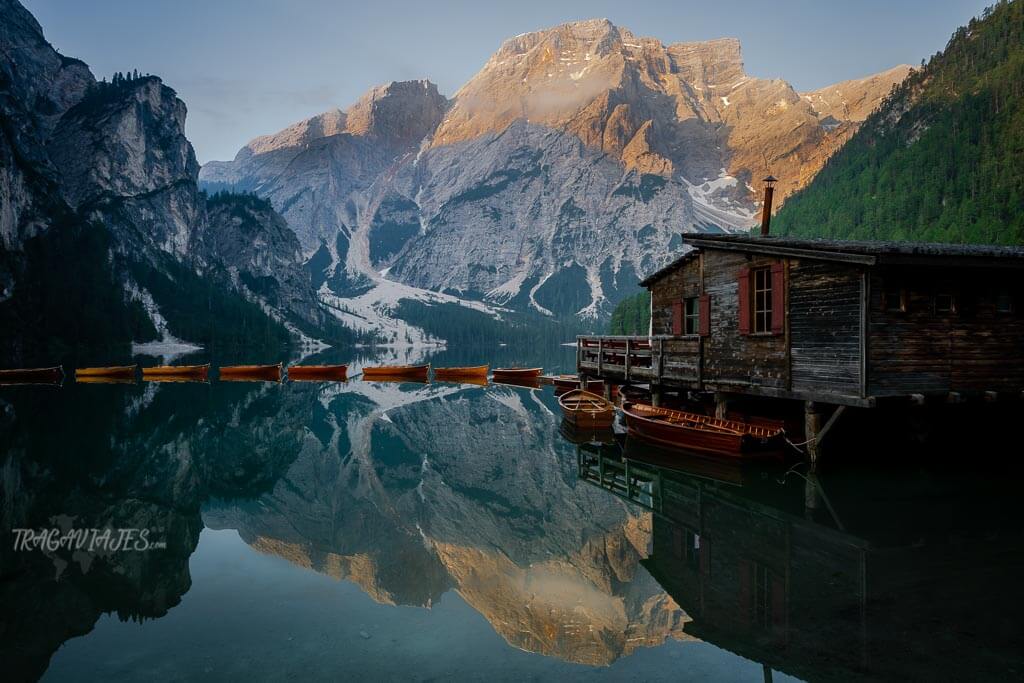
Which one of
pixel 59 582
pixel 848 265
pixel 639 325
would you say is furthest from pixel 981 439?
pixel 639 325

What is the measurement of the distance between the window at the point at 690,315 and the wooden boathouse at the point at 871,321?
3.14 metres

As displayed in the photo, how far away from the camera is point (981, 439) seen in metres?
26.0

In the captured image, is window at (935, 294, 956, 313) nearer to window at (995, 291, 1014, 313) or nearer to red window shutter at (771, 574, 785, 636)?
window at (995, 291, 1014, 313)

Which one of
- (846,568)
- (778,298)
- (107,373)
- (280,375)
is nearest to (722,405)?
(778,298)

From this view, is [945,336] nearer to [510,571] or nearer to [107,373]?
[510,571]

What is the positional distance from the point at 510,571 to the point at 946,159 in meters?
139

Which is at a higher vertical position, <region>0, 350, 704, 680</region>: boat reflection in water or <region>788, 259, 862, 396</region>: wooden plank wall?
<region>788, 259, 862, 396</region>: wooden plank wall

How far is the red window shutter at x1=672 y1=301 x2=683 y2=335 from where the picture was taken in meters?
29.3

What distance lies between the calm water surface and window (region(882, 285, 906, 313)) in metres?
5.47

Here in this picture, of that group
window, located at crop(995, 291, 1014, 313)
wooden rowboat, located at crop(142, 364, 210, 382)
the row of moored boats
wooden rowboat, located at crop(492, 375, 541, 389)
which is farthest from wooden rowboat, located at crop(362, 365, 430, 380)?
window, located at crop(995, 291, 1014, 313)

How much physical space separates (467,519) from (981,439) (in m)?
21.7

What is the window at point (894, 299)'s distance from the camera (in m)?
20.5

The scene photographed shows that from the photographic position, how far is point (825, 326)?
21.4m

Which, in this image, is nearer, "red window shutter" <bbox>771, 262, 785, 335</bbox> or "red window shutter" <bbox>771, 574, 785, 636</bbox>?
"red window shutter" <bbox>771, 574, 785, 636</bbox>
